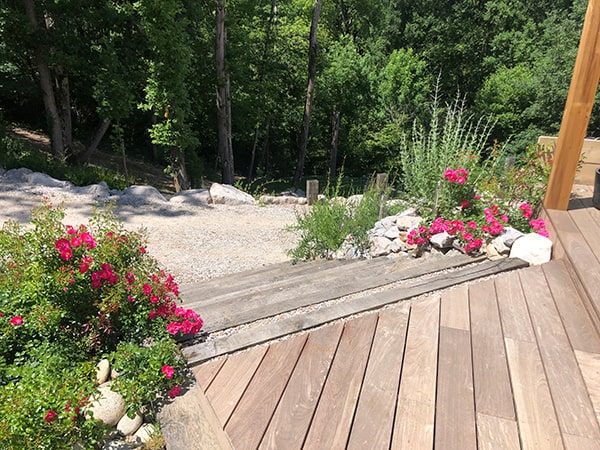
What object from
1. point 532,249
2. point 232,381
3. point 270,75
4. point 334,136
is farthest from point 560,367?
point 334,136

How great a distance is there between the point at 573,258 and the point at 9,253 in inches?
132

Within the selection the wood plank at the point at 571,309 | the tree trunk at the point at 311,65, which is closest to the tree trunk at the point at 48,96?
the tree trunk at the point at 311,65

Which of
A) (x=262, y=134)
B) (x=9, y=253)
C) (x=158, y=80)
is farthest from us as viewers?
(x=262, y=134)

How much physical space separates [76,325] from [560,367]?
7.63 ft

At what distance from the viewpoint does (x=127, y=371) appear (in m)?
1.76

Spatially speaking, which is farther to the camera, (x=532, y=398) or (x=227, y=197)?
(x=227, y=197)

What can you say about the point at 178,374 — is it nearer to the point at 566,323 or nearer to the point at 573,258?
the point at 566,323

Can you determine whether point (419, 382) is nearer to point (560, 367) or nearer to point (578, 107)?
point (560, 367)

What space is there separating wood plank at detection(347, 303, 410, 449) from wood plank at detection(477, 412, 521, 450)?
332 mm

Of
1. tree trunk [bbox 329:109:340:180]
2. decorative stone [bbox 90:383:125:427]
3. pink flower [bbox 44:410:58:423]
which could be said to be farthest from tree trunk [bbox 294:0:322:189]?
pink flower [bbox 44:410:58:423]

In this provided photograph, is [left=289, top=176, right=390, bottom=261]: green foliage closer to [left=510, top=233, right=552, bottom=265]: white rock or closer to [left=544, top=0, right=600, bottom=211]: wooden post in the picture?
[left=510, top=233, right=552, bottom=265]: white rock


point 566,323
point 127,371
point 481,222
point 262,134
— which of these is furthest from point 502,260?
point 262,134

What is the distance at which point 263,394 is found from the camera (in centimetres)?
175

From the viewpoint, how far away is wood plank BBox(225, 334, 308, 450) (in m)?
1.56
